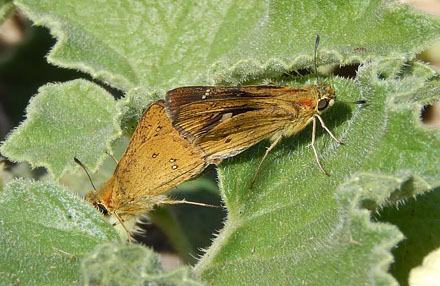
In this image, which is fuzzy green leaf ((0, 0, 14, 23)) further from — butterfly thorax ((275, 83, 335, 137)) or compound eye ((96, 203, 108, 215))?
butterfly thorax ((275, 83, 335, 137))

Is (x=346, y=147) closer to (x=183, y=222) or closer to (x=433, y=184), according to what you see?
(x=433, y=184)

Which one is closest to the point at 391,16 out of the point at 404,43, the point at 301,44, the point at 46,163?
the point at 404,43

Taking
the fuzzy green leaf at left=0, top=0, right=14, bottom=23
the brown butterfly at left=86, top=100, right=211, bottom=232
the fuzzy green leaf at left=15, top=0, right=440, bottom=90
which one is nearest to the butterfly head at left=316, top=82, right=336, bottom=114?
the fuzzy green leaf at left=15, top=0, right=440, bottom=90

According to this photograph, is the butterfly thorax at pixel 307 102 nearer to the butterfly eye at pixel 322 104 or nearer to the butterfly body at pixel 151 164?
the butterfly eye at pixel 322 104

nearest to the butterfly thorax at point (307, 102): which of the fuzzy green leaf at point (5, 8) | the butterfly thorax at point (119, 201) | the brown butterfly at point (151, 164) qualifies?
the brown butterfly at point (151, 164)

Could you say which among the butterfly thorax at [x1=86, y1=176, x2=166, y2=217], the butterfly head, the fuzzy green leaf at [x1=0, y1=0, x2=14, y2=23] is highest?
the butterfly head

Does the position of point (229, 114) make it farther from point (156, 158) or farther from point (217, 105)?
point (156, 158)

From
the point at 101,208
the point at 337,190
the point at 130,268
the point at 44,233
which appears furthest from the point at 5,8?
the point at 337,190
